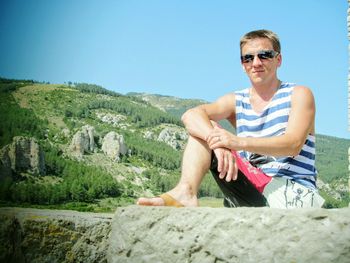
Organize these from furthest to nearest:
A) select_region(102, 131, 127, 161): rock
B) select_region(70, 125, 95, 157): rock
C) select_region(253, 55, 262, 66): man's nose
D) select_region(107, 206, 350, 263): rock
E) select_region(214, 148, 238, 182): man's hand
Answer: select_region(102, 131, 127, 161): rock
select_region(70, 125, 95, 157): rock
select_region(253, 55, 262, 66): man's nose
select_region(214, 148, 238, 182): man's hand
select_region(107, 206, 350, 263): rock

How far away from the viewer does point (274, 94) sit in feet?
9.82

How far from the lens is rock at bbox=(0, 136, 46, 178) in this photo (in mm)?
92125

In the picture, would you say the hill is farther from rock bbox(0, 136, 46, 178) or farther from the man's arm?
the man's arm

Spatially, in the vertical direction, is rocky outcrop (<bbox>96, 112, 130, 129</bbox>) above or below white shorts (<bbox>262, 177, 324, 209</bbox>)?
above

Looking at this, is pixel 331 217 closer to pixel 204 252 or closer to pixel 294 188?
pixel 204 252

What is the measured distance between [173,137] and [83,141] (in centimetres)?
2763

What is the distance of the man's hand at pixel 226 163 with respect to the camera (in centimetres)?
251

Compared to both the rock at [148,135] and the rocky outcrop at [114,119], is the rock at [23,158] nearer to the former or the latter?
the rocky outcrop at [114,119]

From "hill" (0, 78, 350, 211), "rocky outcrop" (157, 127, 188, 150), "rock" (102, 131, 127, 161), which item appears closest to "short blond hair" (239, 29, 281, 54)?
"hill" (0, 78, 350, 211)

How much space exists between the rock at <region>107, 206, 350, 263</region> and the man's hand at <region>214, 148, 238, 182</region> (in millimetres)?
546

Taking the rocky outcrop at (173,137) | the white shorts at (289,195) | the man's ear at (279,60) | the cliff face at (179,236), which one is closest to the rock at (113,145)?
the rocky outcrop at (173,137)

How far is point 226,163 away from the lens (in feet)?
8.32

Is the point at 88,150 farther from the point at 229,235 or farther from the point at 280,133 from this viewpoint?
the point at 229,235

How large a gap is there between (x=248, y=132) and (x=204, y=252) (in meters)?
1.24
